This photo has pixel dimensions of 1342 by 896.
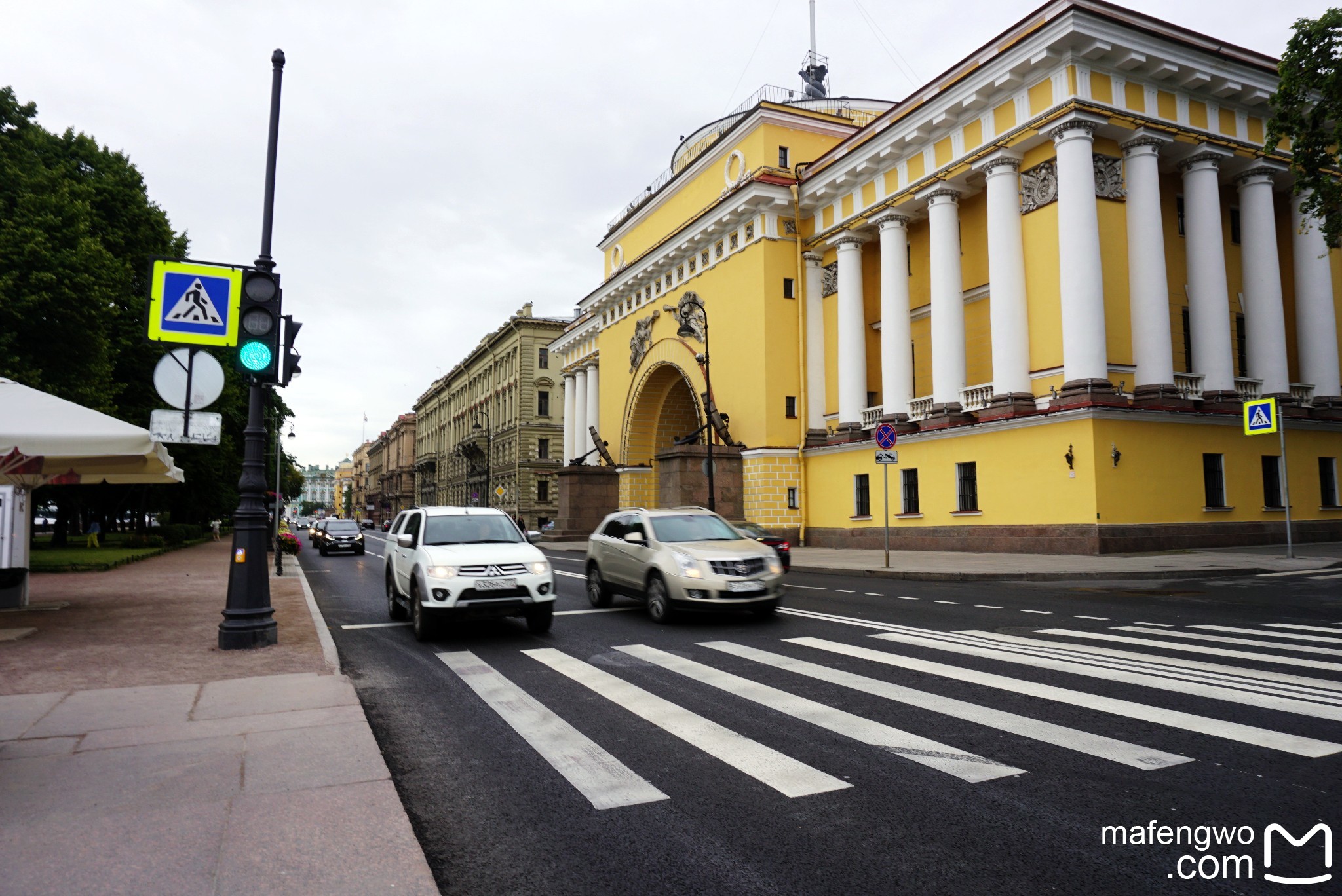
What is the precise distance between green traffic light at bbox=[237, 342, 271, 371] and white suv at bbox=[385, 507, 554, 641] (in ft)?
9.69

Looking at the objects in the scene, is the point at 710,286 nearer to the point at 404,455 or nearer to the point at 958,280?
the point at 958,280

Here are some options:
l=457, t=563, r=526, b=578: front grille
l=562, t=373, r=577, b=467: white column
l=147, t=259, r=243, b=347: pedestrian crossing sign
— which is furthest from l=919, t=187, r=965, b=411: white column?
l=562, t=373, r=577, b=467: white column

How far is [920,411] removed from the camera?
94.5 feet

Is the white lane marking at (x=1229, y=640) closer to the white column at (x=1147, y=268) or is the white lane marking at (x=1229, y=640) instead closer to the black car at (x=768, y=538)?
the black car at (x=768, y=538)

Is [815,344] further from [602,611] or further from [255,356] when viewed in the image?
[255,356]

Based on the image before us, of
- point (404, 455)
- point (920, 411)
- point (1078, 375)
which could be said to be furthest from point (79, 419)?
point (404, 455)

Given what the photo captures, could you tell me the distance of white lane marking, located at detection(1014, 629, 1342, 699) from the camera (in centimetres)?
670

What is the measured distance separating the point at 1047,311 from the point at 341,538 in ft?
97.5

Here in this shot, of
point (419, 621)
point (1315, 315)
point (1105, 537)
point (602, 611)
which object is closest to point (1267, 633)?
point (602, 611)

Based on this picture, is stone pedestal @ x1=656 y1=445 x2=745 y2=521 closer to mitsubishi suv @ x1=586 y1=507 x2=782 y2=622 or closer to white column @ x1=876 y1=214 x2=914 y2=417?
white column @ x1=876 y1=214 x2=914 y2=417

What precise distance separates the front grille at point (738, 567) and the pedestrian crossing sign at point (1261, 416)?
14.1 metres

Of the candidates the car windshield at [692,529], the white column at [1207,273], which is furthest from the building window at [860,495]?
the car windshield at [692,529]

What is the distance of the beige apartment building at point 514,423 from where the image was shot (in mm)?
72562

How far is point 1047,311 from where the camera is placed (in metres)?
24.2
